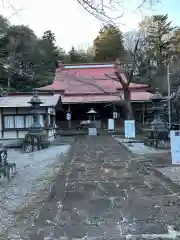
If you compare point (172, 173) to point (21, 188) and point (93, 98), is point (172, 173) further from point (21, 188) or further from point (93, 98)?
point (93, 98)

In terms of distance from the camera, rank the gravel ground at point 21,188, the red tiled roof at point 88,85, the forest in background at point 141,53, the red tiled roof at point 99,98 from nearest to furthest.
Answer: the gravel ground at point 21,188, the red tiled roof at point 99,98, the red tiled roof at point 88,85, the forest in background at point 141,53

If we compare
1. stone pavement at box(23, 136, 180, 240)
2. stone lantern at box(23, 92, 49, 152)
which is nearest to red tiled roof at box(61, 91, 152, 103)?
stone lantern at box(23, 92, 49, 152)

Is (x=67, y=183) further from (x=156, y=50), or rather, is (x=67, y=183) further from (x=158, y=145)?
(x=156, y=50)

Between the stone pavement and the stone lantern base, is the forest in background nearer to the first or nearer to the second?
the stone lantern base

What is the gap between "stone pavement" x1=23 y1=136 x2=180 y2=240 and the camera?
14.3 feet

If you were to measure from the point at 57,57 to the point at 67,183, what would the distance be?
1592 inches

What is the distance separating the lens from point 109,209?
553cm

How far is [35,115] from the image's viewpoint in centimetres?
1920

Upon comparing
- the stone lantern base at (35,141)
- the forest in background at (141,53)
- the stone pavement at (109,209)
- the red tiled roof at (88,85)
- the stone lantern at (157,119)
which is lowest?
the stone pavement at (109,209)

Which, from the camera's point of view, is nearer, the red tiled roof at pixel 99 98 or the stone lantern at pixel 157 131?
the stone lantern at pixel 157 131

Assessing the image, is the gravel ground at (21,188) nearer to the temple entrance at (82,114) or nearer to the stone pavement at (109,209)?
the stone pavement at (109,209)

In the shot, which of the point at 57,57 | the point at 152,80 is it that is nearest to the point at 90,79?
the point at 152,80

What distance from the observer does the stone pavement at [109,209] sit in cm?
436

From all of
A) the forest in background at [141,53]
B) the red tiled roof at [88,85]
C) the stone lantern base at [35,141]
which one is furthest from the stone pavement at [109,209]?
the forest in background at [141,53]
